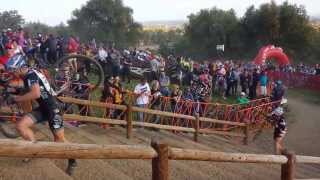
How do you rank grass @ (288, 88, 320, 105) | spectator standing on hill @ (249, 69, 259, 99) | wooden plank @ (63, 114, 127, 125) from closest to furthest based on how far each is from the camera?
1. wooden plank @ (63, 114, 127, 125)
2. spectator standing on hill @ (249, 69, 259, 99)
3. grass @ (288, 88, 320, 105)

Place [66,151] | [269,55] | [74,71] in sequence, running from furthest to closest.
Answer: [269,55] → [74,71] → [66,151]

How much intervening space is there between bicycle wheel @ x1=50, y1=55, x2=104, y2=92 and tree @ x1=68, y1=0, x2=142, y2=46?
40168 mm

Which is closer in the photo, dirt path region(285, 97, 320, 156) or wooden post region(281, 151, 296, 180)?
wooden post region(281, 151, 296, 180)

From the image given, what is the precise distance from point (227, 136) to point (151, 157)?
10547 mm

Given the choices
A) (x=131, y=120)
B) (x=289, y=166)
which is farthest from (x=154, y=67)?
(x=289, y=166)

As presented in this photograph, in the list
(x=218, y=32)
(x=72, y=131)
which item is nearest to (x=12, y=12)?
(x=218, y=32)

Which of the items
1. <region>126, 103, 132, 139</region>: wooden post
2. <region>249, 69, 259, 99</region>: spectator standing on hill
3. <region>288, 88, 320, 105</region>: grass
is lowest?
<region>288, 88, 320, 105</region>: grass

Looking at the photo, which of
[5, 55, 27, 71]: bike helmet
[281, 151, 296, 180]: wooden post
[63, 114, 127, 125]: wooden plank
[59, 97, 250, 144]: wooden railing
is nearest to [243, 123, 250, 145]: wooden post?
[59, 97, 250, 144]: wooden railing

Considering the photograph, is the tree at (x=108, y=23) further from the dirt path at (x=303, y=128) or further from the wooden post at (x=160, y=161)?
the wooden post at (x=160, y=161)

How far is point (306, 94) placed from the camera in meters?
26.5

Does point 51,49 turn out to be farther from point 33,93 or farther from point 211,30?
point 211,30

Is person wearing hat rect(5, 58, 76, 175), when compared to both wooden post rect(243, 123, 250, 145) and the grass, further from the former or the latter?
the grass

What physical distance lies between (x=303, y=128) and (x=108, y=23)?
3619 centimetres

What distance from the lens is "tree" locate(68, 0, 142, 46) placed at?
52.5 m
